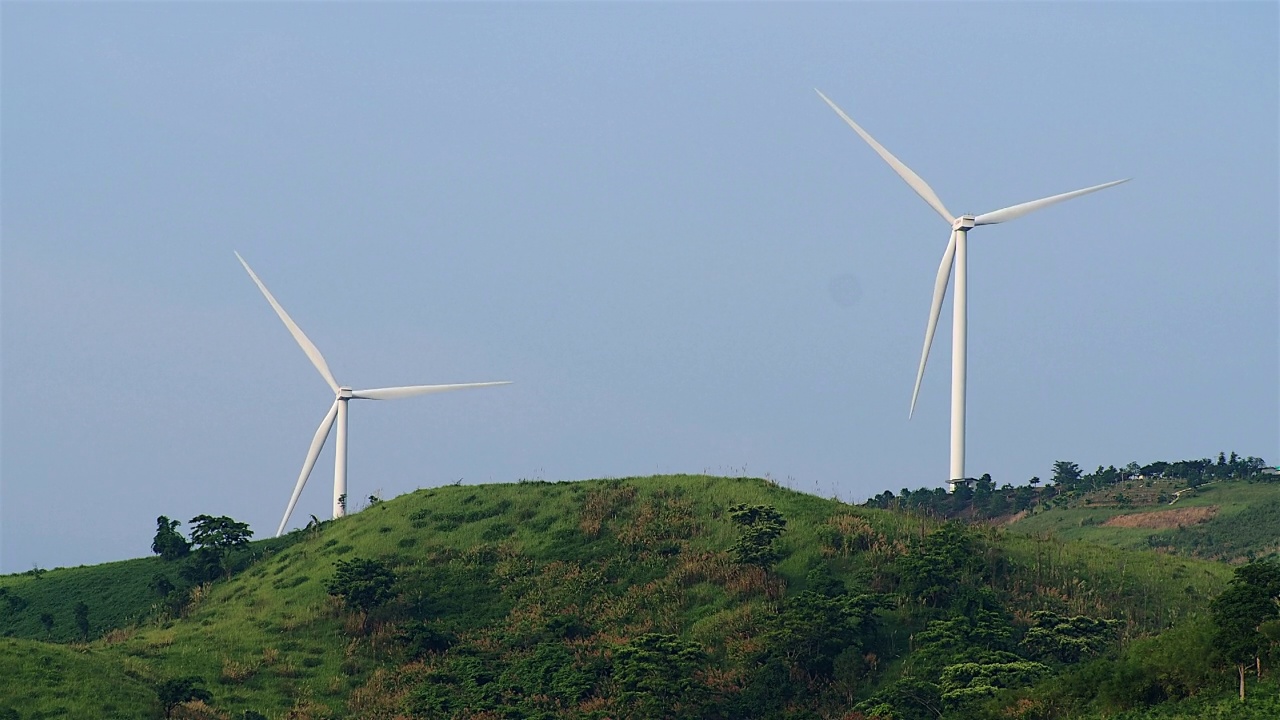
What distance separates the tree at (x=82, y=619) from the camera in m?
72.5

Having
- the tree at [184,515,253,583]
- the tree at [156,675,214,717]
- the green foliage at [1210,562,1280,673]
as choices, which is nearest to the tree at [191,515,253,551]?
the tree at [184,515,253,583]

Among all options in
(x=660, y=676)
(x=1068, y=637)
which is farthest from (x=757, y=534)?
(x=1068, y=637)

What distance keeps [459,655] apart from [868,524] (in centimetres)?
2223

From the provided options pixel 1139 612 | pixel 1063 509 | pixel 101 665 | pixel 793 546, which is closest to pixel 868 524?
pixel 793 546

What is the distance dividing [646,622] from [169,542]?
119 ft

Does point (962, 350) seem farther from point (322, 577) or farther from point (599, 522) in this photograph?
point (322, 577)

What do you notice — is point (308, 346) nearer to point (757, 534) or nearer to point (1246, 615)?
point (757, 534)

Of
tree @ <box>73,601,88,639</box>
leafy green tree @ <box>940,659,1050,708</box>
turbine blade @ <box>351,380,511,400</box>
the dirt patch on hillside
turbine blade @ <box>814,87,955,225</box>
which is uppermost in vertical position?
turbine blade @ <box>814,87,955,225</box>

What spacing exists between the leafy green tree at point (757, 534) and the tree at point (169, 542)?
37642 mm

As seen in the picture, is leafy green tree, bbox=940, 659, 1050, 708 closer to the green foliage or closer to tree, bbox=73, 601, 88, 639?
the green foliage

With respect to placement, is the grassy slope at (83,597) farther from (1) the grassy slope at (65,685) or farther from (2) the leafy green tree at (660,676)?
(2) the leafy green tree at (660,676)

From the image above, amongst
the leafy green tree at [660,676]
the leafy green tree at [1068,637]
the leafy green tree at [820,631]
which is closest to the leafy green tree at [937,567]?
the leafy green tree at [820,631]

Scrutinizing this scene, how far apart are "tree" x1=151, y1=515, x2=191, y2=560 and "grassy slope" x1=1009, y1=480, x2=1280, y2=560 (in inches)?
2203

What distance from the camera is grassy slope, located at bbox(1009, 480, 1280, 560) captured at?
314 feet
